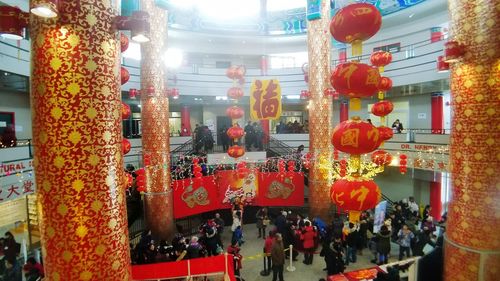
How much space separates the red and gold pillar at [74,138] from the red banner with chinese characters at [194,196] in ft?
26.2

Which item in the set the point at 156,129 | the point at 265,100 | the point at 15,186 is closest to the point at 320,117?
the point at 265,100

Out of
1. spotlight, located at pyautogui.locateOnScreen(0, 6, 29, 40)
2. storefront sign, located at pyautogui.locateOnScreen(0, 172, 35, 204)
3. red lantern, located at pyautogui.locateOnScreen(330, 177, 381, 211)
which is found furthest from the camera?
storefront sign, located at pyautogui.locateOnScreen(0, 172, 35, 204)

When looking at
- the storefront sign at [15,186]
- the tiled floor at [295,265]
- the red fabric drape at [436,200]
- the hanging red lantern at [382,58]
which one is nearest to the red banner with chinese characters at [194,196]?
the tiled floor at [295,265]

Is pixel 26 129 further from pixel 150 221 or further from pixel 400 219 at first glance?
pixel 400 219

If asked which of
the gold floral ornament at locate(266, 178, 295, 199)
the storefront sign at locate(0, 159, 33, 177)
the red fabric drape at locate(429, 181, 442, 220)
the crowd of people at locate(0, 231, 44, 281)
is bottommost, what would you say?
the red fabric drape at locate(429, 181, 442, 220)

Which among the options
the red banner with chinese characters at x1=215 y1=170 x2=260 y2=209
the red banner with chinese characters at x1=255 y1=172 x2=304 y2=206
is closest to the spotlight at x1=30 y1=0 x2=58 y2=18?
the red banner with chinese characters at x1=215 y1=170 x2=260 y2=209

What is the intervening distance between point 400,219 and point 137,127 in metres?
15.1

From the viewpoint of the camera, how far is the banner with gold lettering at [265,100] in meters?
8.33

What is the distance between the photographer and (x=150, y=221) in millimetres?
9914

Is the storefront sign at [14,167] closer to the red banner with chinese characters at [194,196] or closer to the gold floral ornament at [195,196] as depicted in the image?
the red banner with chinese characters at [194,196]

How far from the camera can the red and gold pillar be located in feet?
7.41

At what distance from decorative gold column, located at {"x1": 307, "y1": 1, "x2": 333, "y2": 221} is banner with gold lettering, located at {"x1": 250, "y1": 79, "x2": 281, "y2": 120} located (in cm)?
329

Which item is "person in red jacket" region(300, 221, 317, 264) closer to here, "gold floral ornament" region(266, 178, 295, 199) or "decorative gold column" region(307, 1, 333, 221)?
"decorative gold column" region(307, 1, 333, 221)

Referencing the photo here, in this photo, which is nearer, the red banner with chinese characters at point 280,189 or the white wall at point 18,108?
the white wall at point 18,108
